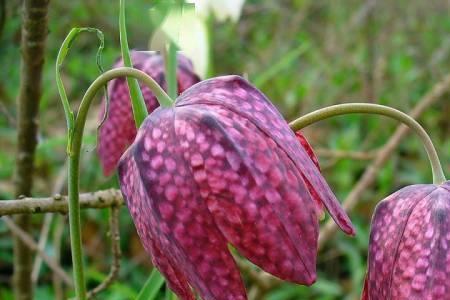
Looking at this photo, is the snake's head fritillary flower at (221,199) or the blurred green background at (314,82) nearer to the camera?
the snake's head fritillary flower at (221,199)

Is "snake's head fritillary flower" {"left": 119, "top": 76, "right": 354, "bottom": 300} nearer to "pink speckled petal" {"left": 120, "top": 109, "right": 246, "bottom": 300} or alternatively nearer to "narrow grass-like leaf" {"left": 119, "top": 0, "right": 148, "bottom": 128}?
"pink speckled petal" {"left": 120, "top": 109, "right": 246, "bottom": 300}

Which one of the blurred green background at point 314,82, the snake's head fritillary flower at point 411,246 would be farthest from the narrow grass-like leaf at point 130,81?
the blurred green background at point 314,82

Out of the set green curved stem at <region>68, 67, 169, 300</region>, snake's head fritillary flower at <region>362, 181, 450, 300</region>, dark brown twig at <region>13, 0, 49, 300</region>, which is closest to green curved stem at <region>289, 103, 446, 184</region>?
snake's head fritillary flower at <region>362, 181, 450, 300</region>

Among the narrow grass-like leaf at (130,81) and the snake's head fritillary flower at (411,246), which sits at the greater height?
the narrow grass-like leaf at (130,81)

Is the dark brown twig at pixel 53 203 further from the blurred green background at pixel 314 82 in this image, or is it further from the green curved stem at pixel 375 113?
the blurred green background at pixel 314 82

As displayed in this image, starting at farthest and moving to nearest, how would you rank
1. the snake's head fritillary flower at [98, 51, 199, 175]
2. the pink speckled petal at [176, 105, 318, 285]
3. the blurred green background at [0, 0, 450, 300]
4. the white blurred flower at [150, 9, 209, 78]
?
the blurred green background at [0, 0, 450, 300] < the snake's head fritillary flower at [98, 51, 199, 175] < the white blurred flower at [150, 9, 209, 78] < the pink speckled petal at [176, 105, 318, 285]

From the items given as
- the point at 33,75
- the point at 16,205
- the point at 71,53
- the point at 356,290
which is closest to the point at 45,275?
the point at 356,290

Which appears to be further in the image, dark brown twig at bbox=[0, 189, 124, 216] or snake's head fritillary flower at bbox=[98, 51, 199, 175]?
snake's head fritillary flower at bbox=[98, 51, 199, 175]

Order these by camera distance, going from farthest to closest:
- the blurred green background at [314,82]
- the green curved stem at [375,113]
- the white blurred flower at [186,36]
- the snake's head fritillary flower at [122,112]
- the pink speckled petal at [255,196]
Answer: the blurred green background at [314,82]
the snake's head fritillary flower at [122,112]
the white blurred flower at [186,36]
the green curved stem at [375,113]
the pink speckled petal at [255,196]
